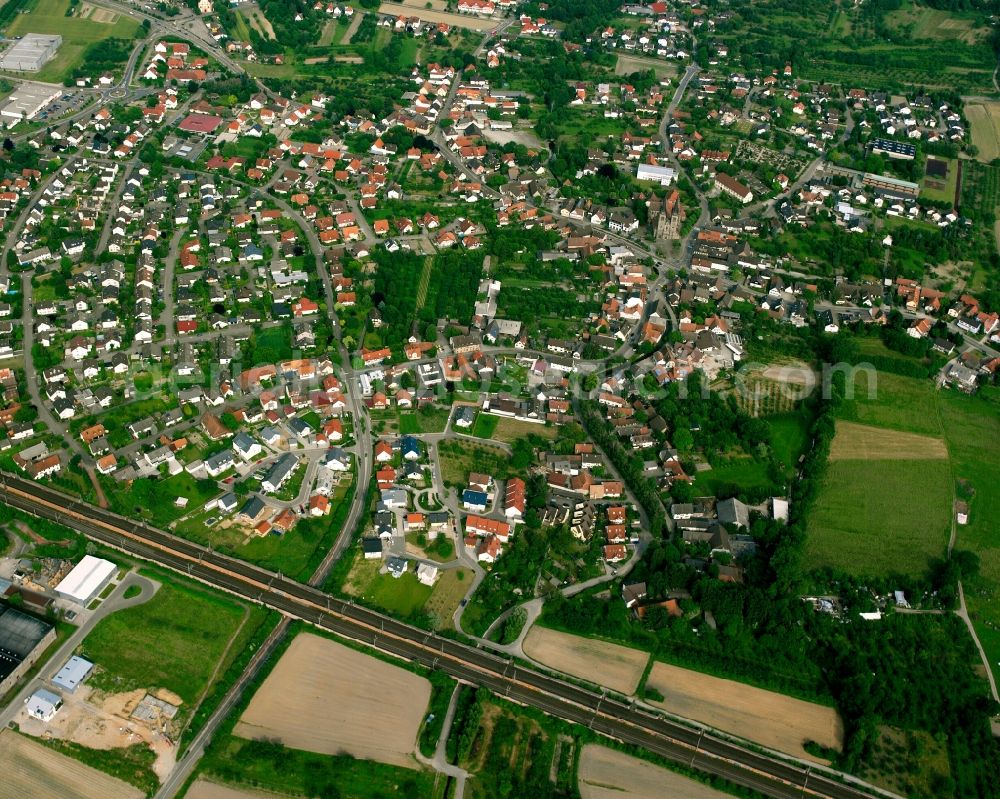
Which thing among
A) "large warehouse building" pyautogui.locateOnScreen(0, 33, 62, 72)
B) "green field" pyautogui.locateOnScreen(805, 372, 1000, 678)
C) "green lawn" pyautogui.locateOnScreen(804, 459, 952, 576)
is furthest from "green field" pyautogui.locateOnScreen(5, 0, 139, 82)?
"green lawn" pyautogui.locateOnScreen(804, 459, 952, 576)

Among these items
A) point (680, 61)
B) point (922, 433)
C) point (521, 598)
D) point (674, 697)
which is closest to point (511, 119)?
→ point (680, 61)

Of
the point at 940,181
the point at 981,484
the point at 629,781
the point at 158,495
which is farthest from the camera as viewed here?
the point at 940,181

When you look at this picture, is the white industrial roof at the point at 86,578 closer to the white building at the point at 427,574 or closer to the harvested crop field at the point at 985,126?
the white building at the point at 427,574

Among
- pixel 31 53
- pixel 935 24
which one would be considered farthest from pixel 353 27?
pixel 935 24

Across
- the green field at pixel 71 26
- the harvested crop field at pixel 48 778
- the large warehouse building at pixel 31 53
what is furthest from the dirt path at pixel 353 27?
the harvested crop field at pixel 48 778

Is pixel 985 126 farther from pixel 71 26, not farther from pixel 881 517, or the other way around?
pixel 71 26

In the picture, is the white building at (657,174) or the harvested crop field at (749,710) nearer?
the harvested crop field at (749,710)

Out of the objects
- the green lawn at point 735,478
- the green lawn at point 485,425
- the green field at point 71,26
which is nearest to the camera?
the green lawn at point 735,478
